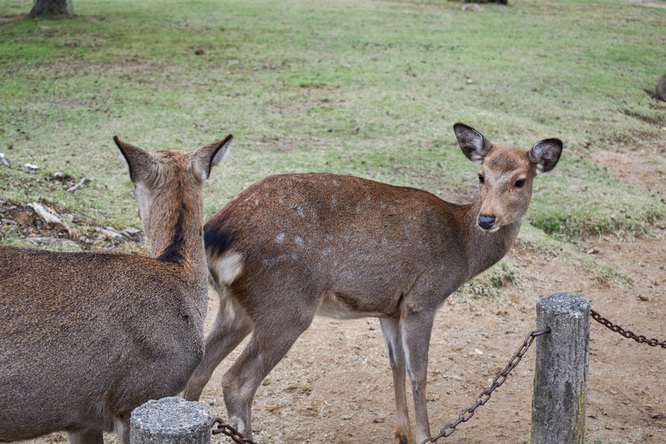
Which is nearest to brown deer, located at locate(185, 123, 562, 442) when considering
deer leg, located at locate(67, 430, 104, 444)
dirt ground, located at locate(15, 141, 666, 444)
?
dirt ground, located at locate(15, 141, 666, 444)

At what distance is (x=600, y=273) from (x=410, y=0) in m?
18.1

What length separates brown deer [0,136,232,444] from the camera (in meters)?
3.21

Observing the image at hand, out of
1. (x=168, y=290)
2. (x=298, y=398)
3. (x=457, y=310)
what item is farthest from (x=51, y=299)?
(x=457, y=310)

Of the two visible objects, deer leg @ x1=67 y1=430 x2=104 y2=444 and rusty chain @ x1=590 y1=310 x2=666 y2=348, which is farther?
rusty chain @ x1=590 y1=310 x2=666 y2=348

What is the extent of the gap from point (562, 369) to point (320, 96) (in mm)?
8953

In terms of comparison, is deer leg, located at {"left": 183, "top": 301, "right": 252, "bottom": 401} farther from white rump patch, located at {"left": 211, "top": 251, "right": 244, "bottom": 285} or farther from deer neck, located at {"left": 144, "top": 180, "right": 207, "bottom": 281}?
deer neck, located at {"left": 144, "top": 180, "right": 207, "bottom": 281}

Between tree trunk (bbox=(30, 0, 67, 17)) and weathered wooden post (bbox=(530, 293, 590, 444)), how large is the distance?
52.3ft

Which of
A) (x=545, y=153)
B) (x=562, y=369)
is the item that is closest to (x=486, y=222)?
(x=545, y=153)

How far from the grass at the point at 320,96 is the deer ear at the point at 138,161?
130 inches

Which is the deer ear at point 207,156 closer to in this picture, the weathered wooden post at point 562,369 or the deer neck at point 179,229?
the deer neck at point 179,229

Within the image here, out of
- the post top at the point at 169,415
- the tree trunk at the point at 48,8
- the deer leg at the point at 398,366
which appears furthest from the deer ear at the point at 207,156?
the tree trunk at the point at 48,8

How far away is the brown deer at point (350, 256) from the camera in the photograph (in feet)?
15.5

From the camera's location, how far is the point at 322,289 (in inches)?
191

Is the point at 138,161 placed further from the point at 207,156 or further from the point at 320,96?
the point at 320,96
